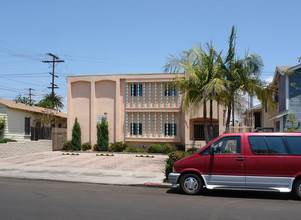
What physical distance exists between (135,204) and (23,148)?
1692 centimetres

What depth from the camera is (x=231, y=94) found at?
14.2 m

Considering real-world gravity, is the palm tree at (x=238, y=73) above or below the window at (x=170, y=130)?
above

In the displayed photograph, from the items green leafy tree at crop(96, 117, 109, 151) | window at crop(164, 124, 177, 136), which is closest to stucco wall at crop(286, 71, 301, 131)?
window at crop(164, 124, 177, 136)

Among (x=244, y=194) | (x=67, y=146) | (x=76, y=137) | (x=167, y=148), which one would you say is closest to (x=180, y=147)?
(x=167, y=148)

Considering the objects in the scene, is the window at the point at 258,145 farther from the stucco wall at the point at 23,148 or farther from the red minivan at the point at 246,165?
the stucco wall at the point at 23,148

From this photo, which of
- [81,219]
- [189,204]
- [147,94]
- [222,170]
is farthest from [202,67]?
[147,94]

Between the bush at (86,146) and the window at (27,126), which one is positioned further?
the window at (27,126)

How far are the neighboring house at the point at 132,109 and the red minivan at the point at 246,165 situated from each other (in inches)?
636

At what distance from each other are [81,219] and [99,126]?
20554mm

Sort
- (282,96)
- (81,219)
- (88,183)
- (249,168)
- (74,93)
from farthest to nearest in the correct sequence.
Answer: (74,93), (282,96), (88,183), (249,168), (81,219)

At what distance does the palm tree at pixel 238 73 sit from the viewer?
1402cm

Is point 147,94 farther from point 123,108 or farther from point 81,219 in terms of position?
point 81,219

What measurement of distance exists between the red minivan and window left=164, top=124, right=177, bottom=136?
16870 millimetres

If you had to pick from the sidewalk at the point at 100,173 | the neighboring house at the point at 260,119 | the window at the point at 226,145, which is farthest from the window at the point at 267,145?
the neighboring house at the point at 260,119
